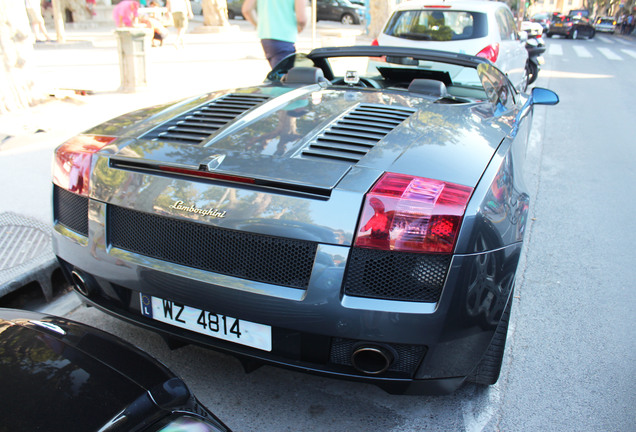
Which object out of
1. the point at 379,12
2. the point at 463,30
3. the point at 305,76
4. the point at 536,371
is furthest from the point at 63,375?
the point at 379,12

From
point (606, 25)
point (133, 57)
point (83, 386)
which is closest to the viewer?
point (83, 386)

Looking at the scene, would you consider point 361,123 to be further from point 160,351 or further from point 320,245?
point 160,351

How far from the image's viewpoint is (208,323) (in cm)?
196

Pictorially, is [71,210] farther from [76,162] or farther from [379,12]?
[379,12]

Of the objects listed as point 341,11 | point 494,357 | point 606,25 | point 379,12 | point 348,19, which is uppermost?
point 341,11

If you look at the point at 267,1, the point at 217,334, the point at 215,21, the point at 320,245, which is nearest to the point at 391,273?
the point at 320,245

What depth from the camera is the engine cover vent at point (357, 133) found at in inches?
80.7

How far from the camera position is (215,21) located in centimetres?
2077

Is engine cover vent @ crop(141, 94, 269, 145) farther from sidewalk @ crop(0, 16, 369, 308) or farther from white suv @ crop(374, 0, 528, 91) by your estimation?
white suv @ crop(374, 0, 528, 91)

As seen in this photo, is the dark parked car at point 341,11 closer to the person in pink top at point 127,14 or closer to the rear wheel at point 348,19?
the rear wheel at point 348,19

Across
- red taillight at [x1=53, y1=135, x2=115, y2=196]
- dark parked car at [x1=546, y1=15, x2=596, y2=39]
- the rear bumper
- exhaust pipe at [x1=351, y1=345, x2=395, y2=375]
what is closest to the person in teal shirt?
red taillight at [x1=53, y1=135, x2=115, y2=196]

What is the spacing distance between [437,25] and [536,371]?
22.4 feet

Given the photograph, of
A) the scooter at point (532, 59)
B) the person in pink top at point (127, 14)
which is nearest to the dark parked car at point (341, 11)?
the person in pink top at point (127, 14)

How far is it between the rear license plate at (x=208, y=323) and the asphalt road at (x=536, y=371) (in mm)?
455
